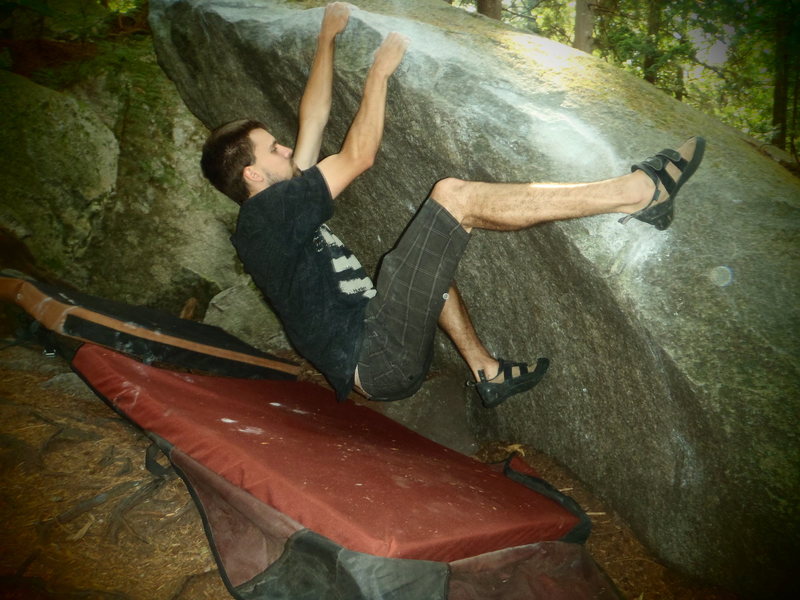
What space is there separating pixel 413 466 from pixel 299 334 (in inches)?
38.7

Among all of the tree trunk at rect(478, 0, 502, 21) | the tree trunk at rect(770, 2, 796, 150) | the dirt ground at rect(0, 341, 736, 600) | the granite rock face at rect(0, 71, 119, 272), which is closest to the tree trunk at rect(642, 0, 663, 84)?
the tree trunk at rect(478, 0, 502, 21)

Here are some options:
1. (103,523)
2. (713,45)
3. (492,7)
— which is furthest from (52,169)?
(713,45)

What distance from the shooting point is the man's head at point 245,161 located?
2.49m

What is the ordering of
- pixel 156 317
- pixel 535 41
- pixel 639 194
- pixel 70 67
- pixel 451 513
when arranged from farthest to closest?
1. pixel 70 67
2. pixel 156 317
3. pixel 535 41
4. pixel 639 194
5. pixel 451 513

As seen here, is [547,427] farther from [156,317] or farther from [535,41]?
[156,317]

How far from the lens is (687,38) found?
17.8ft

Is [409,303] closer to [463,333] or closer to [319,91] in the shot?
[463,333]

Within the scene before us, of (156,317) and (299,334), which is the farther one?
(156,317)

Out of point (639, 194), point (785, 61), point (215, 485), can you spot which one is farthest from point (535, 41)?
point (215, 485)

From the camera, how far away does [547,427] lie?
2.66m

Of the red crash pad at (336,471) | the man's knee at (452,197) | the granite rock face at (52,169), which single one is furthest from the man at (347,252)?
the granite rock face at (52,169)

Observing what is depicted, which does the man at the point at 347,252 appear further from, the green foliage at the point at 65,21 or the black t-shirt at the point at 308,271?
the green foliage at the point at 65,21

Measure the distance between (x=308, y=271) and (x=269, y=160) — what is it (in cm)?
67

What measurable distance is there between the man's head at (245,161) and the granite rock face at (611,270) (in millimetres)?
566
